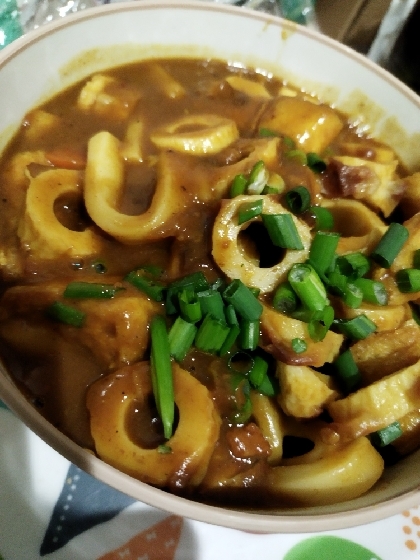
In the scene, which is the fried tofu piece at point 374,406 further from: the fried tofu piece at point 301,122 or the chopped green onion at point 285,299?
the fried tofu piece at point 301,122

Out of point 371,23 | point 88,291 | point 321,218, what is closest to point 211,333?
point 88,291

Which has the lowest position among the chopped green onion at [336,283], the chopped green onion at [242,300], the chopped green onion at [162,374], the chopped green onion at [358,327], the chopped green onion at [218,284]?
the chopped green onion at [162,374]

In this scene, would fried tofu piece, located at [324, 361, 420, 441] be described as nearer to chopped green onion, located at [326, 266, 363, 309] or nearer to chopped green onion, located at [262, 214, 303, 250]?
chopped green onion, located at [326, 266, 363, 309]

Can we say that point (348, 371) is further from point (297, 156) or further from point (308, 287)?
point (297, 156)

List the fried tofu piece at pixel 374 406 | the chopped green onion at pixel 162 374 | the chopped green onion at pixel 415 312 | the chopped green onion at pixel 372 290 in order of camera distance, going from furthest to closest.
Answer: the chopped green onion at pixel 415 312 < the chopped green onion at pixel 372 290 < the fried tofu piece at pixel 374 406 < the chopped green onion at pixel 162 374

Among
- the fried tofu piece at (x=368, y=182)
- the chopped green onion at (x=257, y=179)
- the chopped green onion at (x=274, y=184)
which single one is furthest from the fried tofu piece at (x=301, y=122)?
the chopped green onion at (x=257, y=179)

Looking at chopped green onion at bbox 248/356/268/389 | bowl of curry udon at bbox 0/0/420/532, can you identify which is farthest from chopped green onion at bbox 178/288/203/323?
chopped green onion at bbox 248/356/268/389

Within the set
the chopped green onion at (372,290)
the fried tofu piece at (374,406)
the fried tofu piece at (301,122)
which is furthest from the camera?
the fried tofu piece at (301,122)
